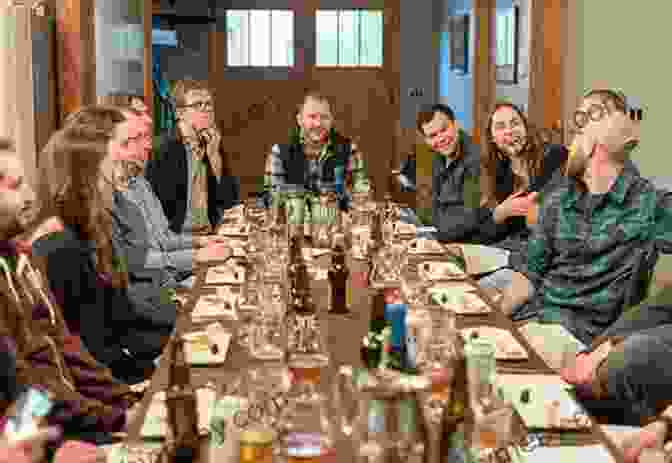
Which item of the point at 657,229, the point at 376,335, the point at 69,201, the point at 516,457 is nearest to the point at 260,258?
the point at 69,201

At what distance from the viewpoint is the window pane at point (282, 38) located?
10.5 meters

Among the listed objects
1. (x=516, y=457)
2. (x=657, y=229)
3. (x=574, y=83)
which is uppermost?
(x=574, y=83)

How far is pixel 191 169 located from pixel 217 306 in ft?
7.84

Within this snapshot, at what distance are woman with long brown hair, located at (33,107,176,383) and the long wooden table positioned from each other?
0.25m

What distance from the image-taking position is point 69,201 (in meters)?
2.83

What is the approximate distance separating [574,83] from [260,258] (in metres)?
3.09

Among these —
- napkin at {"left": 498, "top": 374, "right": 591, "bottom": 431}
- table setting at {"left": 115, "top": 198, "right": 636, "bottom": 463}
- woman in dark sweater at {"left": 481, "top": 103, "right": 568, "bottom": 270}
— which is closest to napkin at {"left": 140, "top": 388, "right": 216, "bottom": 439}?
table setting at {"left": 115, "top": 198, "right": 636, "bottom": 463}

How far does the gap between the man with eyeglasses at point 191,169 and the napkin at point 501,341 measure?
2.74 meters

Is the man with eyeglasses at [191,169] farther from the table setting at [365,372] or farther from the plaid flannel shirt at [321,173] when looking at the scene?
the table setting at [365,372]

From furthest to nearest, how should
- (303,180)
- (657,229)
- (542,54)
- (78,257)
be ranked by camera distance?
(542,54) < (303,180) < (657,229) < (78,257)

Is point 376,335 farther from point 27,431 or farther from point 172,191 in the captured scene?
point 172,191

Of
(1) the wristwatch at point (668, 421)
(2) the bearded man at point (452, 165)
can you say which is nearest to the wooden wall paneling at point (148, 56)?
(2) the bearded man at point (452, 165)

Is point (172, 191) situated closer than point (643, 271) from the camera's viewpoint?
No

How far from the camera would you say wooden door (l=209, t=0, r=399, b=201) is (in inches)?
408
